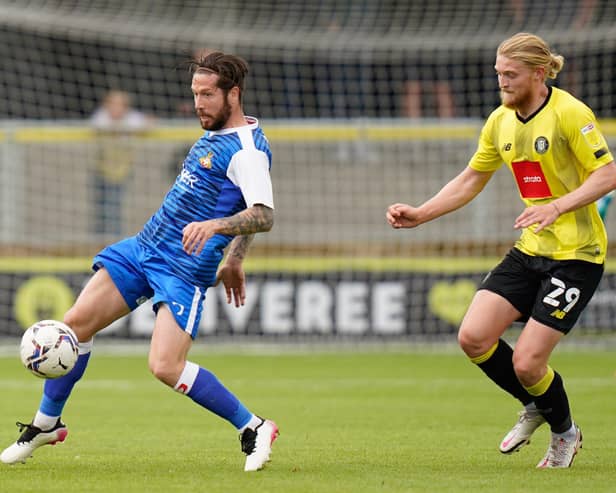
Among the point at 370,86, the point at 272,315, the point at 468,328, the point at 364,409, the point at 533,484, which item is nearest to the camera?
the point at 533,484

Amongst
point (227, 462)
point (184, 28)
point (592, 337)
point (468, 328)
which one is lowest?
point (592, 337)

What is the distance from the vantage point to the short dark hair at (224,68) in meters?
6.76

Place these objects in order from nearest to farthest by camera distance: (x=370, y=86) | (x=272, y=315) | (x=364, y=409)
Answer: (x=364, y=409), (x=272, y=315), (x=370, y=86)

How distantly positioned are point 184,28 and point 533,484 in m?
11.4

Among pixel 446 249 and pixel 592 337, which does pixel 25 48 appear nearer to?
pixel 446 249

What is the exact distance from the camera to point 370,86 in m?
17.6

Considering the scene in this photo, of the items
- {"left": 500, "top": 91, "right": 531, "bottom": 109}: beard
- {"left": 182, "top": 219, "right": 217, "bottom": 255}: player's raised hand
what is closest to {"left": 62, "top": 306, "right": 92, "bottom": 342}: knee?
{"left": 182, "top": 219, "right": 217, "bottom": 255}: player's raised hand

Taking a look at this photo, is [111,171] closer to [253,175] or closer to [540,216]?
[253,175]

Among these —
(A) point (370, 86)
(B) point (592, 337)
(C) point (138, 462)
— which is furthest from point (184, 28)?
(C) point (138, 462)

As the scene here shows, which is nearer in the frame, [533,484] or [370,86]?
[533,484]

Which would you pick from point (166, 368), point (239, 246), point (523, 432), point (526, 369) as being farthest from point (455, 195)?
point (166, 368)

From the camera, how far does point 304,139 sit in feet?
51.4

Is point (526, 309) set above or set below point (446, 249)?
above

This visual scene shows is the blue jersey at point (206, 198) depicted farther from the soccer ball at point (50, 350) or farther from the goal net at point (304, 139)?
the goal net at point (304, 139)
